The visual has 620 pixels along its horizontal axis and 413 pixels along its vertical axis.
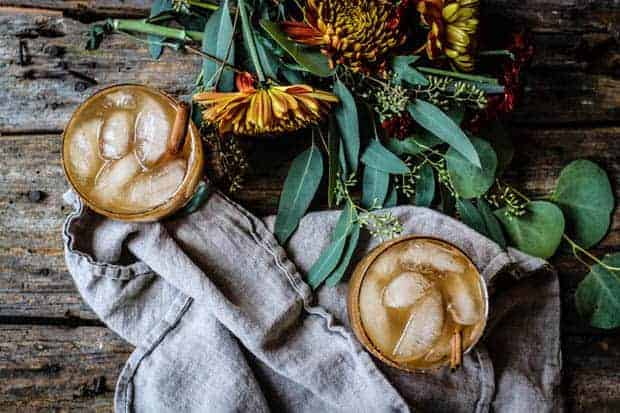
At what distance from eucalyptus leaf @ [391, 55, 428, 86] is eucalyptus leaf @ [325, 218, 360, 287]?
0.66 ft

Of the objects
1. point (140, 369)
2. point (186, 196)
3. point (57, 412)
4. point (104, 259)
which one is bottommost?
point (57, 412)

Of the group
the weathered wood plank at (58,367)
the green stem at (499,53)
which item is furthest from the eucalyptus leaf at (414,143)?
the weathered wood plank at (58,367)

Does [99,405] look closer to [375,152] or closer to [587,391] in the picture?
[375,152]

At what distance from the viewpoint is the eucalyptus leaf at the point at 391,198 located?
1027 mm

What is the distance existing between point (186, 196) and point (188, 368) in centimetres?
23

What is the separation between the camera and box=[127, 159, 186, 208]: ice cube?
3.09ft

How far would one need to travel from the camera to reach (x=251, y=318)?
0.98m

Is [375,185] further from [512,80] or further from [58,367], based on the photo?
[58,367]

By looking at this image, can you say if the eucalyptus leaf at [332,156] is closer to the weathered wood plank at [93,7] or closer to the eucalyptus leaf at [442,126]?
the eucalyptus leaf at [442,126]

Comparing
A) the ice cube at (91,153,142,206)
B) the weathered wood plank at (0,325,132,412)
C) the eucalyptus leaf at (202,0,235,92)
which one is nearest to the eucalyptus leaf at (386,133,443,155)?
the eucalyptus leaf at (202,0,235,92)

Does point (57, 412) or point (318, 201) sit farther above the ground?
point (318, 201)

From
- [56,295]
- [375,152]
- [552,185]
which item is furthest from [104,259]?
[552,185]

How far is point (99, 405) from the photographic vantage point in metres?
1.06

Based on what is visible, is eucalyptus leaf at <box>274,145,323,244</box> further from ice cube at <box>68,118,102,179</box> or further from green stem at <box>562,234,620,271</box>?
green stem at <box>562,234,620,271</box>
